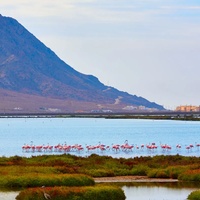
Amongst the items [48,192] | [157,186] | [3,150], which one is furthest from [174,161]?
[3,150]

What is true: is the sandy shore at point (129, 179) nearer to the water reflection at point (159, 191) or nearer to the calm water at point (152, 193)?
the water reflection at point (159, 191)

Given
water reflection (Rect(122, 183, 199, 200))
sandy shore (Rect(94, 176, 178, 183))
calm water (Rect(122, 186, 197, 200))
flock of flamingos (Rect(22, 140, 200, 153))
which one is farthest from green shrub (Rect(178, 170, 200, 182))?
flock of flamingos (Rect(22, 140, 200, 153))

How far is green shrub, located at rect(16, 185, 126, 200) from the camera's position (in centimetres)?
3703

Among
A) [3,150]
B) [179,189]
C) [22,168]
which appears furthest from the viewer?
[3,150]

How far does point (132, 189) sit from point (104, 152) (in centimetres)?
4046

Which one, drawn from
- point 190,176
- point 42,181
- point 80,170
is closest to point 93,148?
point 80,170

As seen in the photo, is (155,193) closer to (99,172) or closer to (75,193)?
(75,193)

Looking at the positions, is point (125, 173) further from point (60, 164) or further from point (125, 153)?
point (125, 153)

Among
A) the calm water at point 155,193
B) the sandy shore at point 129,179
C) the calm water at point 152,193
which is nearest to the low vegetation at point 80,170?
the sandy shore at point 129,179

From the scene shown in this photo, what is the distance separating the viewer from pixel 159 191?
140 feet

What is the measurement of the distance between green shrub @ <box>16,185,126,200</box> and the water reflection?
1.09m

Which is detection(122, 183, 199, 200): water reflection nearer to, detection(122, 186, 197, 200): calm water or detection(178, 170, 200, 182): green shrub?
detection(122, 186, 197, 200): calm water

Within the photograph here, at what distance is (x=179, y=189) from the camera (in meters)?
43.6

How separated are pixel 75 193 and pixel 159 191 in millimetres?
6498
